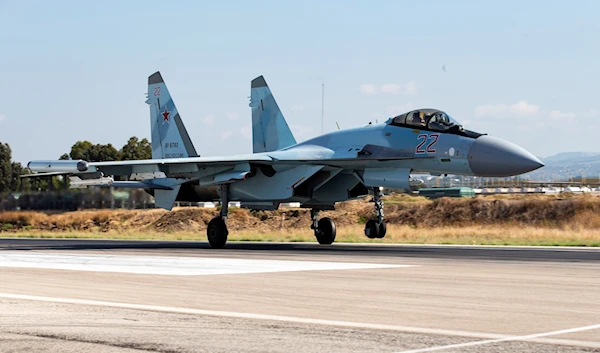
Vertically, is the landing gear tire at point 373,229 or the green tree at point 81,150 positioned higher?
the green tree at point 81,150

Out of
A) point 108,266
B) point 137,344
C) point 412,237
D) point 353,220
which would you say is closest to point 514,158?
point 412,237

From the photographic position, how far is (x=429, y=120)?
885 inches

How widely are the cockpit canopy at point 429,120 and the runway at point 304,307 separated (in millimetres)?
6545

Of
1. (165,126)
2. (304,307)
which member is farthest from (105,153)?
(304,307)

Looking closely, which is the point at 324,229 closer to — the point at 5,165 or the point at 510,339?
the point at 510,339

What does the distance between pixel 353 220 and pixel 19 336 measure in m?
40.8

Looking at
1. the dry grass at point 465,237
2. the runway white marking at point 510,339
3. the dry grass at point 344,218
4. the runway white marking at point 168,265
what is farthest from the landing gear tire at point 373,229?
the runway white marking at point 510,339

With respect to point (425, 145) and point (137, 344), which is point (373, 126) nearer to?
point (425, 145)

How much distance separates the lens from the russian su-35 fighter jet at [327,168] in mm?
21828

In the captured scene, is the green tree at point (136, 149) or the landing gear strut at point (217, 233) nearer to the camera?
the landing gear strut at point (217, 233)

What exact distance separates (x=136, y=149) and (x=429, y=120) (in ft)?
299

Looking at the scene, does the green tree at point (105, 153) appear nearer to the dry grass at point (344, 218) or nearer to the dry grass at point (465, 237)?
the dry grass at point (344, 218)

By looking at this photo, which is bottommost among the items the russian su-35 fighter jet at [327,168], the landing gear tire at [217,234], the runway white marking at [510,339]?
the runway white marking at [510,339]

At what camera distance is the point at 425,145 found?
22297 mm
